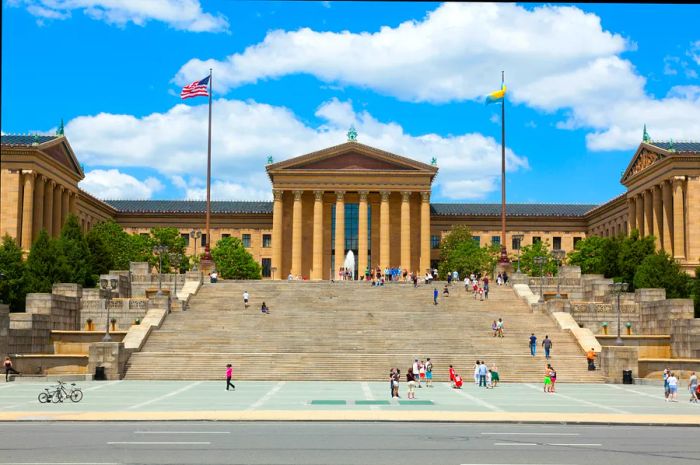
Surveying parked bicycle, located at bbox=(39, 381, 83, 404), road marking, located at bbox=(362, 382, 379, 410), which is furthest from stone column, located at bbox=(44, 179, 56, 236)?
parked bicycle, located at bbox=(39, 381, 83, 404)

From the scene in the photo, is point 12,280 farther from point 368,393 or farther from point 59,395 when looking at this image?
point 368,393

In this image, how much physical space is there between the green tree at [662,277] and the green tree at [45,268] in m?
51.0

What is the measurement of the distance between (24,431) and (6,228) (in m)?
78.0

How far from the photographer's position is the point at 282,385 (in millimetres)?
44469

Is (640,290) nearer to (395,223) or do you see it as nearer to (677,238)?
(677,238)

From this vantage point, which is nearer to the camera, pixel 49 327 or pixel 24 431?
pixel 24 431

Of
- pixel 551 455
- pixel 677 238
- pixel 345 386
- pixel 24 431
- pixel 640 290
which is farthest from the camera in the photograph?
pixel 677 238

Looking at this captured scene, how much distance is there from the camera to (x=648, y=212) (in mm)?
111125

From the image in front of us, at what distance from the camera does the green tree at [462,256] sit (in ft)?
364

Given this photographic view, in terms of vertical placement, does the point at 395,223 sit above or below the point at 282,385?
above

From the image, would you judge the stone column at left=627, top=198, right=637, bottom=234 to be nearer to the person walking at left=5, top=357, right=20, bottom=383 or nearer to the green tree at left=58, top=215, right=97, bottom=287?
the green tree at left=58, top=215, right=97, bottom=287

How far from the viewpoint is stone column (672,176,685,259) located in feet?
334

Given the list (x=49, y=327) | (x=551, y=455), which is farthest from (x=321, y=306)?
(x=551, y=455)

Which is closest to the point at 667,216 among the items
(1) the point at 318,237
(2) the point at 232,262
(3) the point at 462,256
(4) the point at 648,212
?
(4) the point at 648,212
